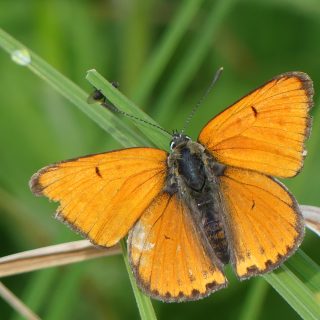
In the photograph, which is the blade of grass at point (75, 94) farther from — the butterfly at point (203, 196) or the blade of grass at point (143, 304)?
the blade of grass at point (143, 304)

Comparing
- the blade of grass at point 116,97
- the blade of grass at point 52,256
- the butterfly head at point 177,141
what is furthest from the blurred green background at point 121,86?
the blade of grass at point 116,97

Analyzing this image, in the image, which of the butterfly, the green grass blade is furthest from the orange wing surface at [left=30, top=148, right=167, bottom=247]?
the green grass blade

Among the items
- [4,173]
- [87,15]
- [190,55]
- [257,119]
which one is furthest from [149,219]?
[87,15]

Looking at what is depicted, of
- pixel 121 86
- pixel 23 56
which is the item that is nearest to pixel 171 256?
pixel 23 56

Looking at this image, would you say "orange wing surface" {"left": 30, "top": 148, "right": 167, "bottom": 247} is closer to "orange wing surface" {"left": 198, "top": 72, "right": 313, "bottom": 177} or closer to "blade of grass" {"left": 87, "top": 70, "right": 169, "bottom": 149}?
"blade of grass" {"left": 87, "top": 70, "right": 169, "bottom": 149}

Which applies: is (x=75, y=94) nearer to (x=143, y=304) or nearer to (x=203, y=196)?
(x=203, y=196)

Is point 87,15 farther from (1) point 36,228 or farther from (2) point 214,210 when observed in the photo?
(2) point 214,210

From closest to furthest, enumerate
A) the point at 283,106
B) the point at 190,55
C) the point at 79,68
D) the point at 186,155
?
the point at 283,106 → the point at 186,155 → the point at 190,55 → the point at 79,68
